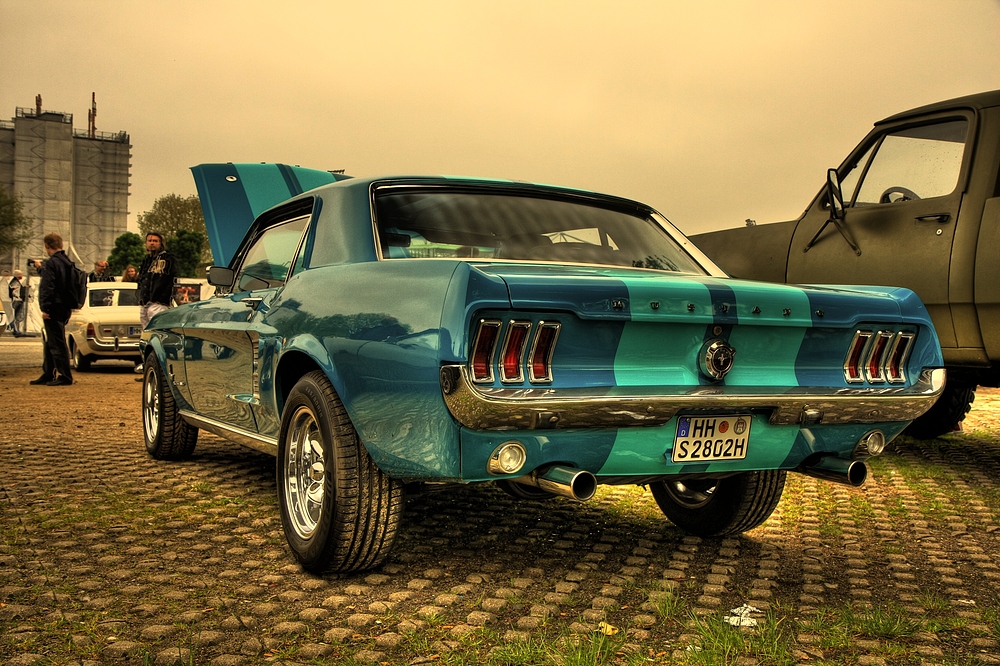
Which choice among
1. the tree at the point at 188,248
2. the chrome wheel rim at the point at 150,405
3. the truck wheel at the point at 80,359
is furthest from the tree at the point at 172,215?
the chrome wheel rim at the point at 150,405

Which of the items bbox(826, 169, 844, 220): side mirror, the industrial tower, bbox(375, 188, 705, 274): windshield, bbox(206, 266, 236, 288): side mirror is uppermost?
the industrial tower

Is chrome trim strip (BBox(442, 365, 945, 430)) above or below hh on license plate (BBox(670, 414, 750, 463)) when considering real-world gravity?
above

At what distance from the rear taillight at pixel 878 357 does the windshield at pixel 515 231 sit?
2.76ft

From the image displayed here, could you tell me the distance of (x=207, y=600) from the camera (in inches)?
131

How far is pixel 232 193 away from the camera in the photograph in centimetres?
968

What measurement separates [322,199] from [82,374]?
11.6 metres

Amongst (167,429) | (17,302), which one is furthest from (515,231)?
(17,302)

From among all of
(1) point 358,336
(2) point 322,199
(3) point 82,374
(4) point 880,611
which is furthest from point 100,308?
(4) point 880,611

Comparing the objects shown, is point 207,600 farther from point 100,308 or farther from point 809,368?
point 100,308

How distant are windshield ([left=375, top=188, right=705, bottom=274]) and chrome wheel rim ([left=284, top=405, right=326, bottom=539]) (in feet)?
2.47

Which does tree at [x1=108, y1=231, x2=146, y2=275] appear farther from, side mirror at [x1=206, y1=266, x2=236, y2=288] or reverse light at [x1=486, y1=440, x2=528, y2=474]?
reverse light at [x1=486, y1=440, x2=528, y2=474]

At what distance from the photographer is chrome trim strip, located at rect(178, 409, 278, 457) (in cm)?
436

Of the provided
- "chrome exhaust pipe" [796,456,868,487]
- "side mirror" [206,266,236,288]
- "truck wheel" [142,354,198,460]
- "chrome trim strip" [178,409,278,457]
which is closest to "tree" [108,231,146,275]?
"truck wheel" [142,354,198,460]

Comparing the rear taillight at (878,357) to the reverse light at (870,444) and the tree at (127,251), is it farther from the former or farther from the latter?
the tree at (127,251)
